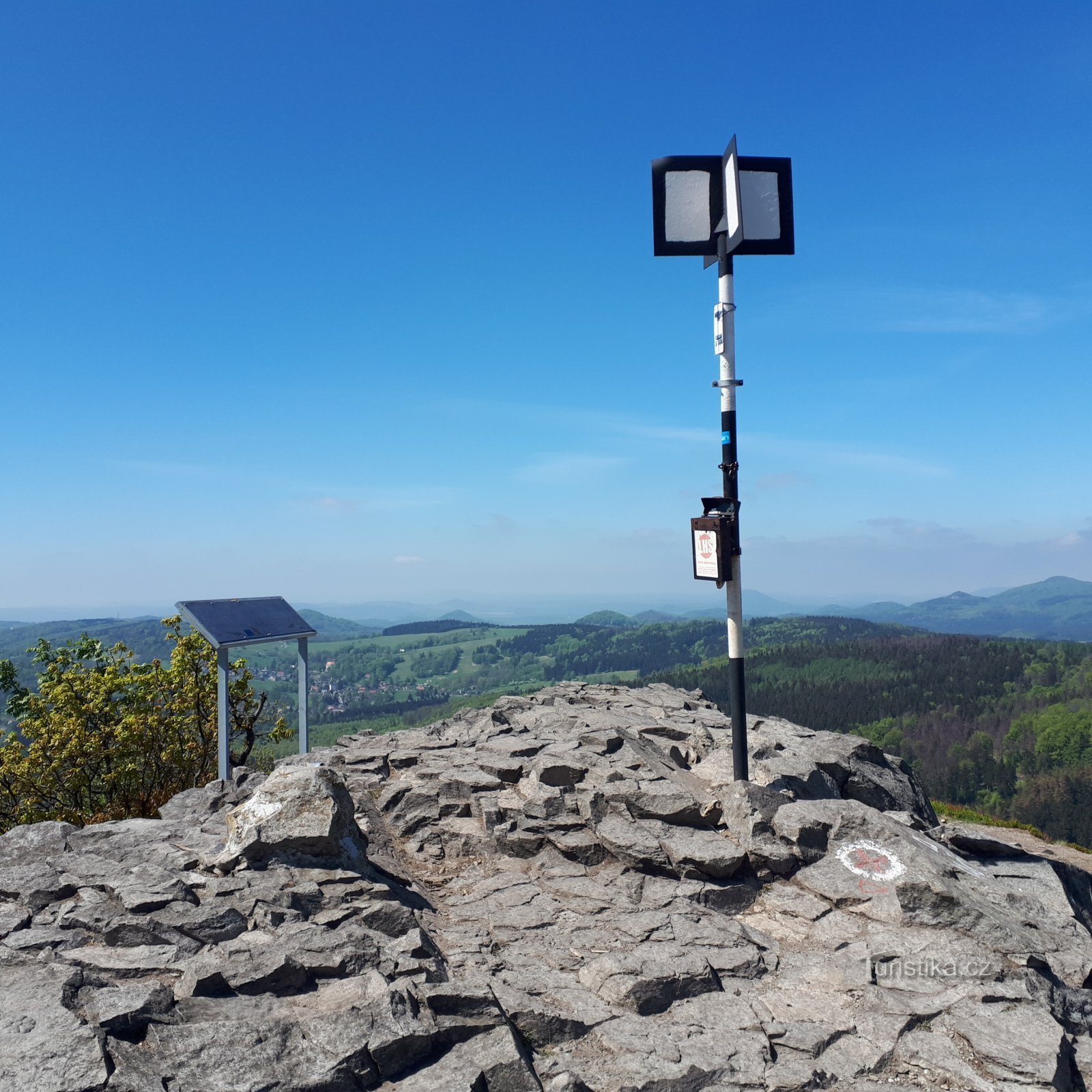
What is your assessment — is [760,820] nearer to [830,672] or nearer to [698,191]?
[698,191]

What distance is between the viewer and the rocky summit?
6.18 metres

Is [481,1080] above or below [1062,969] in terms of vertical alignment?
above

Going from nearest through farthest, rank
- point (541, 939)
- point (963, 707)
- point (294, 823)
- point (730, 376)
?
point (541, 939) → point (294, 823) → point (730, 376) → point (963, 707)

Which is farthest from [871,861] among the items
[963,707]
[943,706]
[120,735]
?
[963,707]

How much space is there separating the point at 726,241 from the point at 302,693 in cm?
1262

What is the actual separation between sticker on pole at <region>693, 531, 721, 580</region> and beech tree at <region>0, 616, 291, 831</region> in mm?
18614

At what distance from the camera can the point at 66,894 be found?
877 centimetres

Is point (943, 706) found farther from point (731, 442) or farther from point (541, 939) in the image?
point (541, 939)

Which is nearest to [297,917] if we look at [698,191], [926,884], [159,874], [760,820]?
[159,874]

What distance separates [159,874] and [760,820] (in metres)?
7.61

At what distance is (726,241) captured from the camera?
41.0 feet

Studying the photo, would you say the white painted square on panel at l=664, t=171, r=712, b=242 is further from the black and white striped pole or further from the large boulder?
the large boulder

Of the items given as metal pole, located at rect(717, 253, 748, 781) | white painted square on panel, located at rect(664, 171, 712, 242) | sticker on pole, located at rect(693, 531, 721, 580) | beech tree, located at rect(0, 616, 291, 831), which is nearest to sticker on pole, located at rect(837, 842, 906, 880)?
metal pole, located at rect(717, 253, 748, 781)

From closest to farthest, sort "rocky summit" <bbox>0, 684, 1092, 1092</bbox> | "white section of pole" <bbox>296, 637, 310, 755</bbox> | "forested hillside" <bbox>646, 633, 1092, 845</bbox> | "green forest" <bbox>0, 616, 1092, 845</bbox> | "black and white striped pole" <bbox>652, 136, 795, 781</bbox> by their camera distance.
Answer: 1. "rocky summit" <bbox>0, 684, 1092, 1092</bbox>
2. "black and white striped pole" <bbox>652, 136, 795, 781</bbox>
3. "white section of pole" <bbox>296, 637, 310, 755</bbox>
4. "forested hillside" <bbox>646, 633, 1092, 845</bbox>
5. "green forest" <bbox>0, 616, 1092, 845</bbox>
